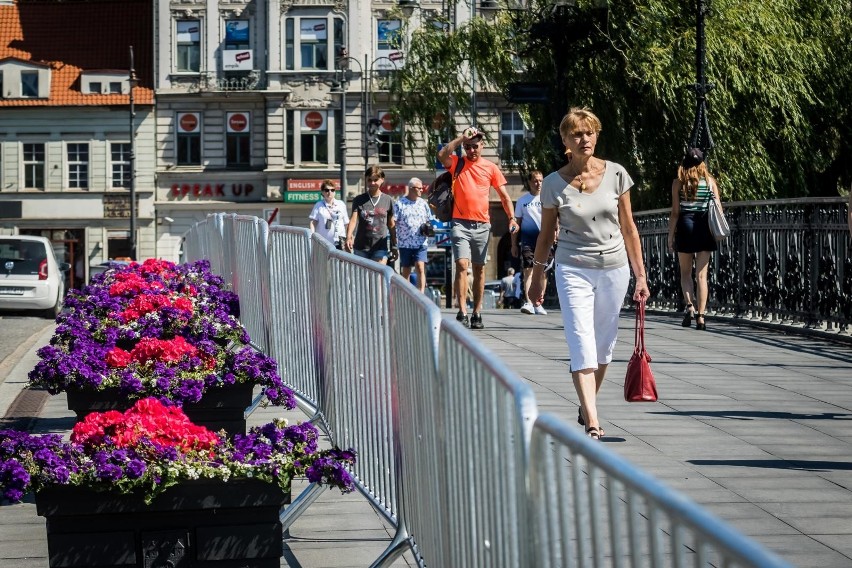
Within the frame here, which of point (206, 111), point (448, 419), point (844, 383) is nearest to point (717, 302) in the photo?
point (844, 383)

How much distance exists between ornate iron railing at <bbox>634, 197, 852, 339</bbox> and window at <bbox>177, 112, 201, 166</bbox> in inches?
1711

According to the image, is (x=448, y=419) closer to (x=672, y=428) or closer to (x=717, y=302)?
(x=672, y=428)

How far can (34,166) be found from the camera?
201 feet

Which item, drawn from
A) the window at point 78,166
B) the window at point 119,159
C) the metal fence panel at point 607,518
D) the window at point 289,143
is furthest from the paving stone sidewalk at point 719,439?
the window at point 78,166

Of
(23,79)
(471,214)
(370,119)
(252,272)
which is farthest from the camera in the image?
(23,79)

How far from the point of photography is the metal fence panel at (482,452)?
3027 millimetres

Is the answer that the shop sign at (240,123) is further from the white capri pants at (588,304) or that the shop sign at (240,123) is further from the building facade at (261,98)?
the white capri pants at (588,304)

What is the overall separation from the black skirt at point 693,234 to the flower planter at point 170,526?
11623 millimetres

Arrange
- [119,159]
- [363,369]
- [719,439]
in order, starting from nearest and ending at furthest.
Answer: [363,369] < [719,439] < [119,159]

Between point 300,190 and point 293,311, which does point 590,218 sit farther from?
point 300,190

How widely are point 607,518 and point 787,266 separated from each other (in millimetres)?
14411

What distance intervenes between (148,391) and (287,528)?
131 cm

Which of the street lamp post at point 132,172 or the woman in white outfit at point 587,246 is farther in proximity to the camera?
the street lamp post at point 132,172

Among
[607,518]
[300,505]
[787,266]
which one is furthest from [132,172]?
[607,518]
